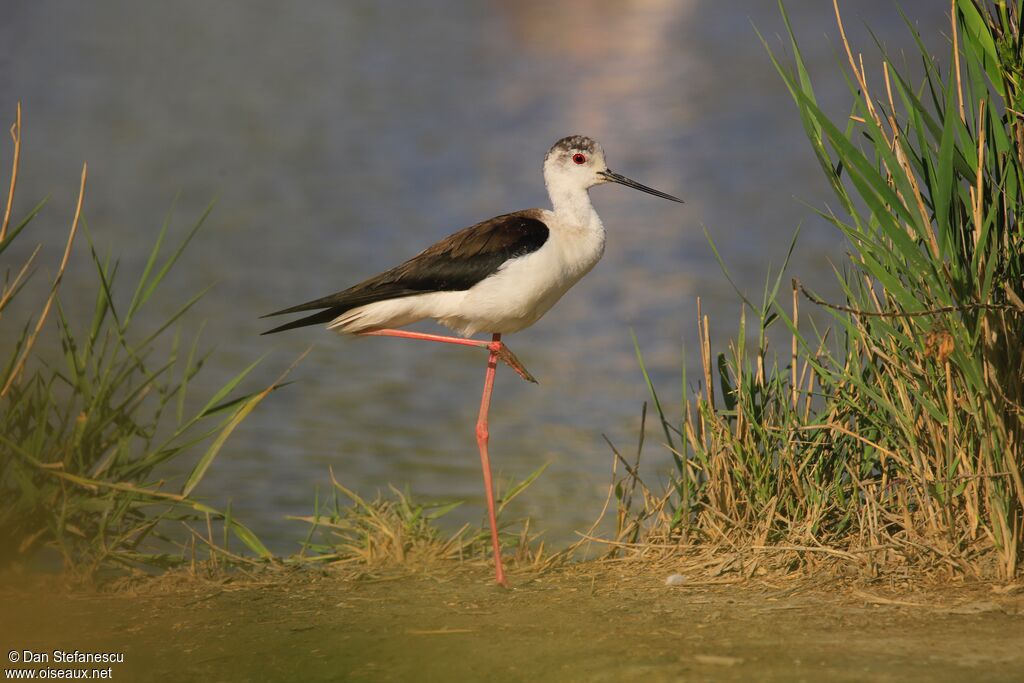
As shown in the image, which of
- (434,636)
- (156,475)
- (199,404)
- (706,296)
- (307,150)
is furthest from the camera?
(307,150)

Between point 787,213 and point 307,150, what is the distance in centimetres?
609

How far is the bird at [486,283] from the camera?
17.0 feet

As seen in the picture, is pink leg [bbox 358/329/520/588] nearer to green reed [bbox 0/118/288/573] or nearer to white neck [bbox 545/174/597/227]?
white neck [bbox 545/174/597/227]

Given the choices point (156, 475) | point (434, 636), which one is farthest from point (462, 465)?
point (434, 636)

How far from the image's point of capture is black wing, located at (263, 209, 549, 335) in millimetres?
5207

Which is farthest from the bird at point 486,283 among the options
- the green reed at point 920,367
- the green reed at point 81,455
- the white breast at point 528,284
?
the green reed at point 920,367

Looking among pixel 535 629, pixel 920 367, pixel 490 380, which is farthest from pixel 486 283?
pixel 920 367

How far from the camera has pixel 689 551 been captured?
4.81 metres

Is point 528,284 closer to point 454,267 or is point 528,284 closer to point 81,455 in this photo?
point 454,267

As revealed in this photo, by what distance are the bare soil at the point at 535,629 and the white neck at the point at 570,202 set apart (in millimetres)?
1432

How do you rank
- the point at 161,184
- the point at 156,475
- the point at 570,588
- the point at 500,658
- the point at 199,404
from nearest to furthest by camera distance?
the point at 500,658 → the point at 570,588 → the point at 156,475 → the point at 199,404 → the point at 161,184

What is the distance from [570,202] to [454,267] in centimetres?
60

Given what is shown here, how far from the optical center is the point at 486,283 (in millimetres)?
5199

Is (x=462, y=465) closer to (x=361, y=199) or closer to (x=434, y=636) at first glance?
(x=434, y=636)
